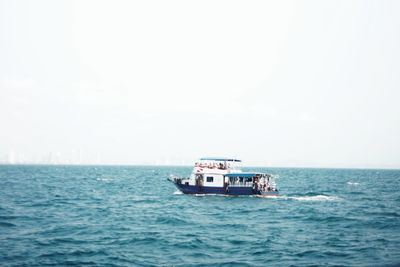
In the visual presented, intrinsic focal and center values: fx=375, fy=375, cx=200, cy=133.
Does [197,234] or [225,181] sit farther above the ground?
[225,181]

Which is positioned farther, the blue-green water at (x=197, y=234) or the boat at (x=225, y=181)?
the boat at (x=225, y=181)

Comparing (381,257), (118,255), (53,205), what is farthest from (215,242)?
(53,205)

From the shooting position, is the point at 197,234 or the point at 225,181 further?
the point at 225,181

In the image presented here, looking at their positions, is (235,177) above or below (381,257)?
above

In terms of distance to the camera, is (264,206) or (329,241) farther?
(264,206)

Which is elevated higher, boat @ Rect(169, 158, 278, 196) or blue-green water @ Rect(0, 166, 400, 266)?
boat @ Rect(169, 158, 278, 196)

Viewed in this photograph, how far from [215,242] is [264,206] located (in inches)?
772

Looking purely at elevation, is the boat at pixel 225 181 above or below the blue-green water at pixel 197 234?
above

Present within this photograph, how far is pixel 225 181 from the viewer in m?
52.2

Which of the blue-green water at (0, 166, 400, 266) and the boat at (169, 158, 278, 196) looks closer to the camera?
the blue-green water at (0, 166, 400, 266)

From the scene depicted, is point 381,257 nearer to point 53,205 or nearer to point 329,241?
point 329,241

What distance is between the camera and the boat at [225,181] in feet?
171

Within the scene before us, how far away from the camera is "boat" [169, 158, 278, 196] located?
52.1 meters

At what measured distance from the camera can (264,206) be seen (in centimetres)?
4394
